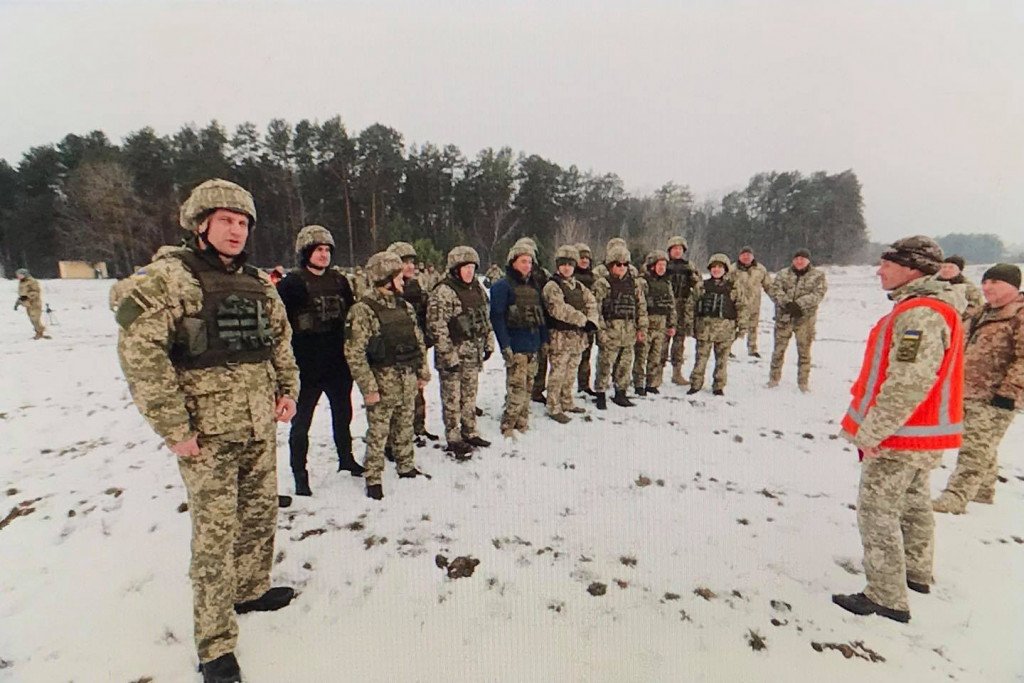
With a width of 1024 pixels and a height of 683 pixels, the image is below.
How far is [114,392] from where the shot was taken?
8570 millimetres

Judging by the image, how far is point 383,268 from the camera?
14.6 ft

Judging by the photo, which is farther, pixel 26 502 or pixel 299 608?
pixel 26 502

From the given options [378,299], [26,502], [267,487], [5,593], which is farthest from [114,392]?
[267,487]

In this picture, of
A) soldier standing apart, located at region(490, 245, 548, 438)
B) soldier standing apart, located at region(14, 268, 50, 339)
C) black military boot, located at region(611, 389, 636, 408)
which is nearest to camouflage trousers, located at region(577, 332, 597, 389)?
black military boot, located at region(611, 389, 636, 408)

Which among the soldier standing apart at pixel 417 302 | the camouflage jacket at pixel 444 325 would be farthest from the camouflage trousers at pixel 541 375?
the camouflage jacket at pixel 444 325

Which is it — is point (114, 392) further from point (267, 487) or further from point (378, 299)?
point (267, 487)

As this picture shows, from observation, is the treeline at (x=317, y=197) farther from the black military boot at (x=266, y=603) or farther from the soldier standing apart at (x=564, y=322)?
the black military boot at (x=266, y=603)

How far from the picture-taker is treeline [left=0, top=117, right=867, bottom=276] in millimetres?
34406

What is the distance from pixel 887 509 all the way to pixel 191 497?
453 cm

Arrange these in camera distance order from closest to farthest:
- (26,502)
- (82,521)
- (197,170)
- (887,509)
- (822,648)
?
(822,648), (887,509), (82,521), (26,502), (197,170)

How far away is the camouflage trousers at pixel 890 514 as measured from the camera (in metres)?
3.03

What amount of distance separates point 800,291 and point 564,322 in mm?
5019

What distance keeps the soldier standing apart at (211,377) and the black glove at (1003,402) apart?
6.49 metres

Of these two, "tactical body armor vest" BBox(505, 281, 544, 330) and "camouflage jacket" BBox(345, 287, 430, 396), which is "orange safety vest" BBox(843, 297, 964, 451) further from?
"camouflage jacket" BBox(345, 287, 430, 396)
